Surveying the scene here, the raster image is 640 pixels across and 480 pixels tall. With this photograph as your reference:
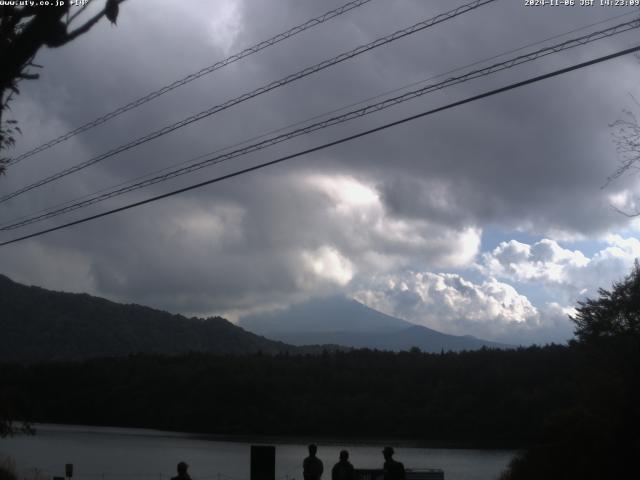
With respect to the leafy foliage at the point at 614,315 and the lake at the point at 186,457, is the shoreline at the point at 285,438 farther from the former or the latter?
the leafy foliage at the point at 614,315

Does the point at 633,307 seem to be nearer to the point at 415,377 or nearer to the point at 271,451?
the point at 271,451

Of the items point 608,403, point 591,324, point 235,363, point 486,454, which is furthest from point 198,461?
point 235,363

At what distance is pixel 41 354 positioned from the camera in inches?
5984

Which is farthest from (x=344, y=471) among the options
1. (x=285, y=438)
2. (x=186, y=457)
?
(x=285, y=438)

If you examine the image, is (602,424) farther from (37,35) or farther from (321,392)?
(321,392)

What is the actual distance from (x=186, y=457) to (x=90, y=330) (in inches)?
4530

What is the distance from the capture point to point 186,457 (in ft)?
196

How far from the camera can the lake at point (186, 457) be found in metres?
47.9

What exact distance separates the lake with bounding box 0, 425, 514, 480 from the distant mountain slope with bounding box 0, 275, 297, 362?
A: 7197 centimetres

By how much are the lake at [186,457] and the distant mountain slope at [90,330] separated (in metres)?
72.0

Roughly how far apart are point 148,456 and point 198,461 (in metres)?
6.35

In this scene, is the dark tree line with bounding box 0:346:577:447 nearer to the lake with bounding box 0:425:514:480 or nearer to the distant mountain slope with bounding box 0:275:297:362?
the lake with bounding box 0:425:514:480

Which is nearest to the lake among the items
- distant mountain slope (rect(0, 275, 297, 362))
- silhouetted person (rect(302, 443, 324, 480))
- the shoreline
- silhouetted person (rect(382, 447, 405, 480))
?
the shoreline

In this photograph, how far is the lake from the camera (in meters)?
47.9
